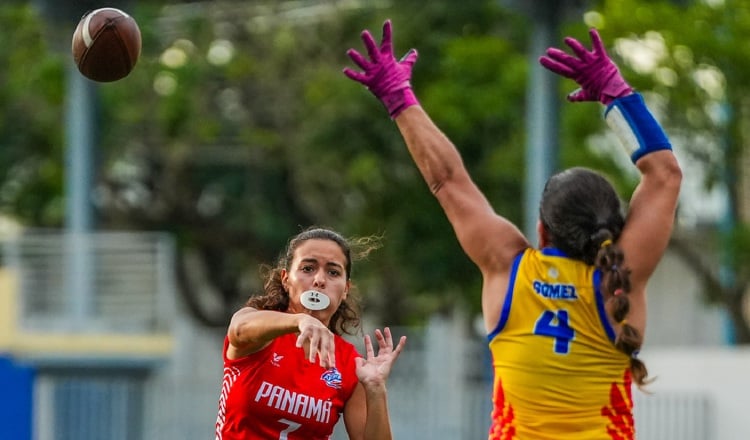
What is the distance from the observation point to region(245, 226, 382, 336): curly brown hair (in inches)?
234

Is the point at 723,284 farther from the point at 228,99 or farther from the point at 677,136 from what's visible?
the point at 228,99

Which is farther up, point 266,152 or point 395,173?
point 266,152

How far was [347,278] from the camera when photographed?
5.98 metres

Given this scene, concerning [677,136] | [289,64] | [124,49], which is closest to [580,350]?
[124,49]

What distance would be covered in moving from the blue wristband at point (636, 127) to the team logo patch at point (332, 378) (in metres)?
1.35


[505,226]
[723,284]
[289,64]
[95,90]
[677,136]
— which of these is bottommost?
[505,226]

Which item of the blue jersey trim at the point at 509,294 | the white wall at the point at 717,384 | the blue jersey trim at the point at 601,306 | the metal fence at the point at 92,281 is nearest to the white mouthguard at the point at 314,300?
the blue jersey trim at the point at 509,294

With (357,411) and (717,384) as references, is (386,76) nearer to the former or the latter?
(357,411)

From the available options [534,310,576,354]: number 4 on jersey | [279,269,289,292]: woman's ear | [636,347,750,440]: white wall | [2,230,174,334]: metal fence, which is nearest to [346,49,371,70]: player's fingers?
[279,269,289,292]: woman's ear

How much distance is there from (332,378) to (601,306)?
117 cm

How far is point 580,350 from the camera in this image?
16.9 feet

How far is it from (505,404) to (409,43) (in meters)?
18.3

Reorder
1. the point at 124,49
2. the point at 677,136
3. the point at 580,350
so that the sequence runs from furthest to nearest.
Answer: the point at 677,136
the point at 124,49
the point at 580,350

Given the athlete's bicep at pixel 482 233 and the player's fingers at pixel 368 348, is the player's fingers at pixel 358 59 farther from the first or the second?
the player's fingers at pixel 368 348
